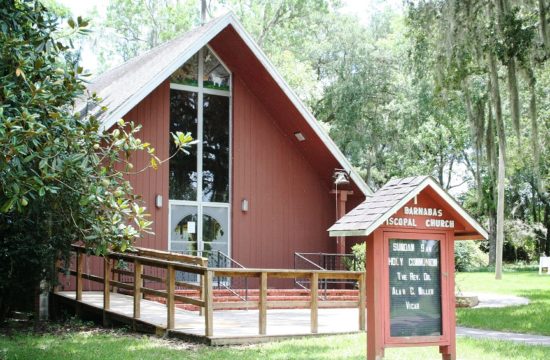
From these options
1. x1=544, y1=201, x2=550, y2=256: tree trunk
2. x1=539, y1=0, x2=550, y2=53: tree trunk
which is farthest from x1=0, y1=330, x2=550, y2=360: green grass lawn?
x1=544, y1=201, x2=550, y2=256: tree trunk

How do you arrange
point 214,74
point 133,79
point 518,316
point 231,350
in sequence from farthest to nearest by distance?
point 214,74
point 133,79
point 518,316
point 231,350

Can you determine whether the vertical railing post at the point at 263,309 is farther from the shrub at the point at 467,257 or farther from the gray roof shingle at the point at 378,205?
the shrub at the point at 467,257

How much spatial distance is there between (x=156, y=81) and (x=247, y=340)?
22.5 ft

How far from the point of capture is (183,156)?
16.4 m

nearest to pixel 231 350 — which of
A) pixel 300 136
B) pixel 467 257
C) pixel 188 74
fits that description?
pixel 300 136

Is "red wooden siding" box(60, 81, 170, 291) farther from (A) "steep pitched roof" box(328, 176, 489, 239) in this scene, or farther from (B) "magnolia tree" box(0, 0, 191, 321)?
(A) "steep pitched roof" box(328, 176, 489, 239)

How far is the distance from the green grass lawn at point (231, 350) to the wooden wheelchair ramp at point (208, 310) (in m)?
0.34

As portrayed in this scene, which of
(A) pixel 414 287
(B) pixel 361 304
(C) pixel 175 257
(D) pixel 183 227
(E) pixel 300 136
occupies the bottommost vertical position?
(B) pixel 361 304

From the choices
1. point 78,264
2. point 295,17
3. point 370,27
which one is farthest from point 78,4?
point 78,264

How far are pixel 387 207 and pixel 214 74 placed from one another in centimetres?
1055

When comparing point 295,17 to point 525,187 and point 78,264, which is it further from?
point 78,264

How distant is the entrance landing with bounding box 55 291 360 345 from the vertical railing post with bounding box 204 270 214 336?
0.11 m

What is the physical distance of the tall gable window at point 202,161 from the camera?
1633 cm

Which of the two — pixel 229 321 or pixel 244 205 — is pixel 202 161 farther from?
pixel 229 321
